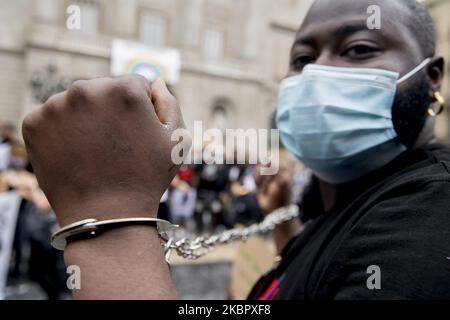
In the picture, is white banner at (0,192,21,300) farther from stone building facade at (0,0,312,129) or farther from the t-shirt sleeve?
stone building facade at (0,0,312,129)

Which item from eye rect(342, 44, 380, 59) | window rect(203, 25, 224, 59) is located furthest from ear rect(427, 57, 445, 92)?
window rect(203, 25, 224, 59)

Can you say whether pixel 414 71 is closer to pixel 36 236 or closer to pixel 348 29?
pixel 348 29

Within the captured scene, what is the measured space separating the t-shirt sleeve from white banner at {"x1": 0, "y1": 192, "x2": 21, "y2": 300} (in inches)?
119

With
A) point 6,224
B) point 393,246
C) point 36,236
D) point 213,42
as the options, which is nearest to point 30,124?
point 393,246

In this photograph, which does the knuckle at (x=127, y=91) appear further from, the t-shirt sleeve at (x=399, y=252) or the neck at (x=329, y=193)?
the neck at (x=329, y=193)

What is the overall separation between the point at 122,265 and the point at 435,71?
991 millimetres

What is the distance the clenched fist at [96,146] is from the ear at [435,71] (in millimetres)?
863

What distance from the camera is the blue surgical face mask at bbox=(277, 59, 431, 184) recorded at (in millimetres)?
1015

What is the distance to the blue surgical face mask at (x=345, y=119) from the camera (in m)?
1.01

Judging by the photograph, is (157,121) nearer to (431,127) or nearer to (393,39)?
(393,39)

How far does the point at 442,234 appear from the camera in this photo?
594 millimetres

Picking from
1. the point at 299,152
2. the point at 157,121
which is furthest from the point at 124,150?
the point at 299,152

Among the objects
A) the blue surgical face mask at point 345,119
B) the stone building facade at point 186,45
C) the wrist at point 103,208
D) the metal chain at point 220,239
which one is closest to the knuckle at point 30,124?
the wrist at point 103,208
